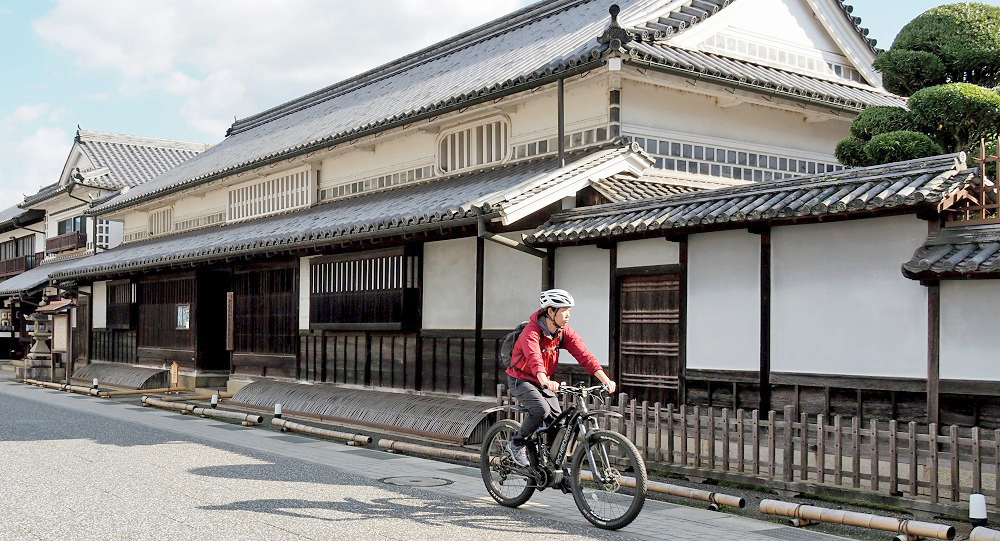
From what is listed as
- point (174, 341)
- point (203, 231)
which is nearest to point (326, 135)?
point (203, 231)

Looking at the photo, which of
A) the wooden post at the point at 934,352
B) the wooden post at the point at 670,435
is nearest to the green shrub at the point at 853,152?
the wooden post at the point at 934,352

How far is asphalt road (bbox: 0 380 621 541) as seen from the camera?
8.09m

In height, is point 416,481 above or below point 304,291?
below

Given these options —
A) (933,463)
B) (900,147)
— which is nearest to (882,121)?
(900,147)

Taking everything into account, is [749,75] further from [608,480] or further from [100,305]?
[100,305]

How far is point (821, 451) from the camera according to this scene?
→ 963 cm

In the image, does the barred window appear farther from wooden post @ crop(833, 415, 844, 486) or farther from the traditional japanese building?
wooden post @ crop(833, 415, 844, 486)

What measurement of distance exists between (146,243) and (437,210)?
19.4 meters

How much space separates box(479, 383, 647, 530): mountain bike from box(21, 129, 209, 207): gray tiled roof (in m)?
32.2

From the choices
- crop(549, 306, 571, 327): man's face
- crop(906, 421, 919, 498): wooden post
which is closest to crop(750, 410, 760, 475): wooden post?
crop(906, 421, 919, 498): wooden post

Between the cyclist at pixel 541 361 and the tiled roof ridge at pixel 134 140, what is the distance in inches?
1409

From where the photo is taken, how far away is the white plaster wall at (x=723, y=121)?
15.4m

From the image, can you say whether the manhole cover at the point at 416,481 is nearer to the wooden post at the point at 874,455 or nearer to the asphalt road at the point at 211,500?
the asphalt road at the point at 211,500

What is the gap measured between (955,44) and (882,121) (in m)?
1.90
